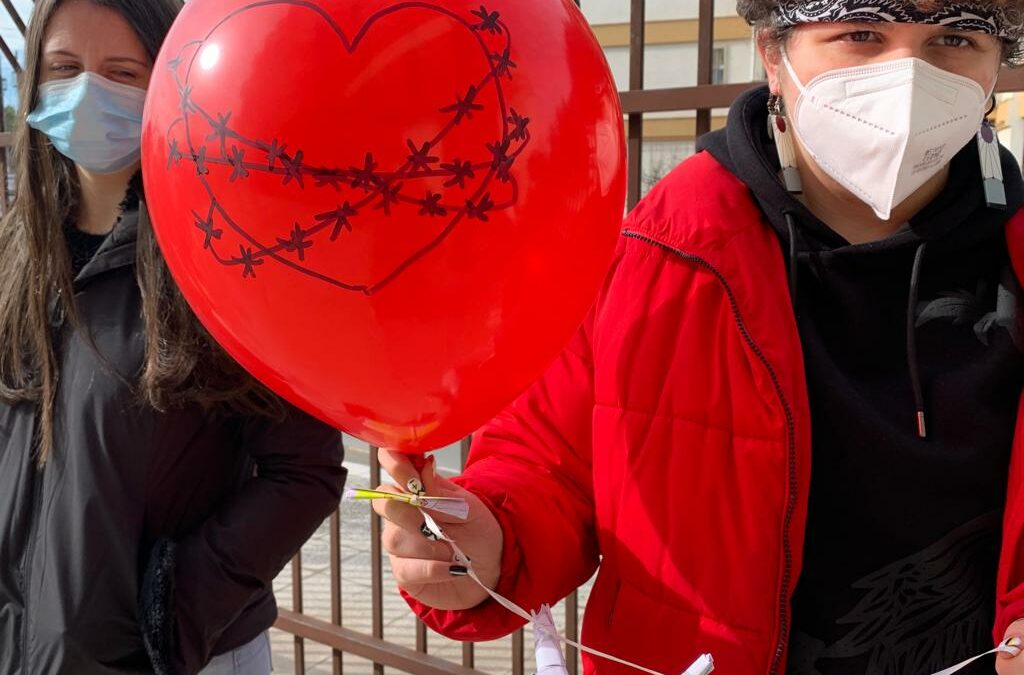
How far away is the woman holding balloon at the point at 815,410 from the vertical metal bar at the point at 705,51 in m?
0.91

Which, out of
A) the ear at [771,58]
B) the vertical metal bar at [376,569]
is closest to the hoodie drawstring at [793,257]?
the ear at [771,58]

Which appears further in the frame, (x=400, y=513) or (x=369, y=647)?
(x=369, y=647)

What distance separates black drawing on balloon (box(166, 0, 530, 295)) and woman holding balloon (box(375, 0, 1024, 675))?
41 cm

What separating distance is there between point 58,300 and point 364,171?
1.13 meters

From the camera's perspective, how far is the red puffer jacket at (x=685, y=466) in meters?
1.27

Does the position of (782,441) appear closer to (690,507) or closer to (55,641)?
(690,507)

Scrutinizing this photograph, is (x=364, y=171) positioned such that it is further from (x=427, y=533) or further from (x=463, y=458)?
(x=463, y=458)

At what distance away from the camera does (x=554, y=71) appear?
104 cm

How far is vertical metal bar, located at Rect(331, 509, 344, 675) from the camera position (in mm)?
3150

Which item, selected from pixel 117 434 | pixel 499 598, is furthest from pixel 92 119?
pixel 499 598

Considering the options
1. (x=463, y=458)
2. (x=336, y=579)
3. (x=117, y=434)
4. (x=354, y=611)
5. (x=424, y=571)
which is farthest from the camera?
(x=354, y=611)

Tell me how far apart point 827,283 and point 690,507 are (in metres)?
0.39

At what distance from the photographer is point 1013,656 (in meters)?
1.17

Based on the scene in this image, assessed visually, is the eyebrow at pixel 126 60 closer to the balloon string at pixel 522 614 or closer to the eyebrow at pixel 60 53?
the eyebrow at pixel 60 53
